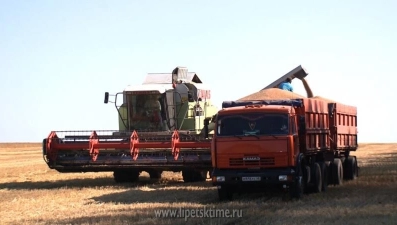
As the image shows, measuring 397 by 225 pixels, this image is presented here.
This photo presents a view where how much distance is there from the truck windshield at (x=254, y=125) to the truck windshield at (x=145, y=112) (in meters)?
7.83

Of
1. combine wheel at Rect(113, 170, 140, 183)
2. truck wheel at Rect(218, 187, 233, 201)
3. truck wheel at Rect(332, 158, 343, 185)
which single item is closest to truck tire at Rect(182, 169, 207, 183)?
combine wheel at Rect(113, 170, 140, 183)

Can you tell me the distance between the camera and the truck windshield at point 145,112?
82.9 feet

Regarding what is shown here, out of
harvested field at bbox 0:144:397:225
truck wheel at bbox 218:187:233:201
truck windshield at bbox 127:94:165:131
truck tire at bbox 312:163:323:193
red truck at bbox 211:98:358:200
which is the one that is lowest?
harvested field at bbox 0:144:397:225

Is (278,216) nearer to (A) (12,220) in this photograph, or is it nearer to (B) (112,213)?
(B) (112,213)

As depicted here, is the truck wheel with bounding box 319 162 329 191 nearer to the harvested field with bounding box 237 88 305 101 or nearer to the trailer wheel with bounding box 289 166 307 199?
the trailer wheel with bounding box 289 166 307 199

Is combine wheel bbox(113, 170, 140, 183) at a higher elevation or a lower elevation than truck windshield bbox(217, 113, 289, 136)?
lower

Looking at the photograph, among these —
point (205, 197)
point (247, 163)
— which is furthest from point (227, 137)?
point (205, 197)

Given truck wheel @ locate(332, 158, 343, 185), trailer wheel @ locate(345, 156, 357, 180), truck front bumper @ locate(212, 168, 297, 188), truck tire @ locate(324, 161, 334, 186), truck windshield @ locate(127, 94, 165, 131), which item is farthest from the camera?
truck windshield @ locate(127, 94, 165, 131)

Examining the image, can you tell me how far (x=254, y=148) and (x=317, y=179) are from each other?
9.38 ft

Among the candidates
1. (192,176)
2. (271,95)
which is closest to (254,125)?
(192,176)

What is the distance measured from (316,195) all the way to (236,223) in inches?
223

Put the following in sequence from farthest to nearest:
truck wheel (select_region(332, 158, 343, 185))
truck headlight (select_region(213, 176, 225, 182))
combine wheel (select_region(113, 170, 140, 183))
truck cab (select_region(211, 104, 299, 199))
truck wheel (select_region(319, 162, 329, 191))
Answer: combine wheel (select_region(113, 170, 140, 183)) < truck wheel (select_region(332, 158, 343, 185)) < truck wheel (select_region(319, 162, 329, 191)) < truck headlight (select_region(213, 176, 225, 182)) < truck cab (select_region(211, 104, 299, 199))

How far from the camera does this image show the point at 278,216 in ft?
46.1

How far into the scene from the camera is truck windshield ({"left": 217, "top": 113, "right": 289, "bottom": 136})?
1738cm
